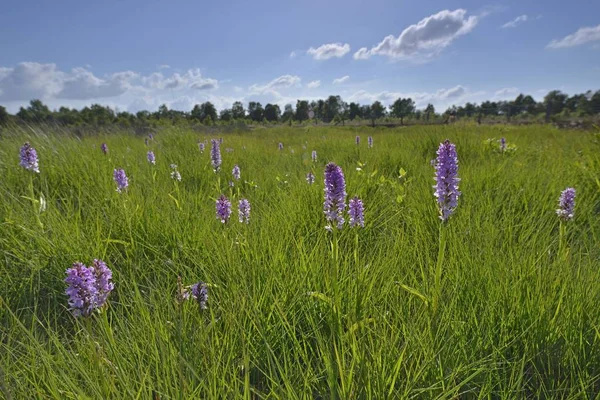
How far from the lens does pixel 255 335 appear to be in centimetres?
136

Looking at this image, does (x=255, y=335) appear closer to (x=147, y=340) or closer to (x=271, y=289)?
(x=271, y=289)

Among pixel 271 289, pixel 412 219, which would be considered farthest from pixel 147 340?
pixel 412 219

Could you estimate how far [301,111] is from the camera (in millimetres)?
86812

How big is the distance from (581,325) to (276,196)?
2506 millimetres

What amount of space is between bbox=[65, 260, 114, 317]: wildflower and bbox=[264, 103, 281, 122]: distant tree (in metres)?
93.9

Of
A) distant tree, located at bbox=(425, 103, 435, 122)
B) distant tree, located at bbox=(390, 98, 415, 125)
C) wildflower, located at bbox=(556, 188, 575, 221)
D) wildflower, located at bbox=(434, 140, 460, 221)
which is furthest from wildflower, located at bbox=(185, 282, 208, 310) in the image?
distant tree, located at bbox=(390, 98, 415, 125)

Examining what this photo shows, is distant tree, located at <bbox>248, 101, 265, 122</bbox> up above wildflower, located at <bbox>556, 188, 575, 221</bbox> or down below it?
above

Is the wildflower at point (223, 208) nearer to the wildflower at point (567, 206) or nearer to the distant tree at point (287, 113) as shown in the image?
the wildflower at point (567, 206)

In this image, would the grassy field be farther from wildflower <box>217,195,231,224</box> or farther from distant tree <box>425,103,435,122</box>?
distant tree <box>425,103,435,122</box>

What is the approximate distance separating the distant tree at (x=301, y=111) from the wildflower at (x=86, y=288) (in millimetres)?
87761

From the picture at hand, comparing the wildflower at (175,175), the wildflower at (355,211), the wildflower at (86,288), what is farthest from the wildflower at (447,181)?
the wildflower at (175,175)

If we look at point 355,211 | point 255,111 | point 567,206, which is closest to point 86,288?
point 355,211

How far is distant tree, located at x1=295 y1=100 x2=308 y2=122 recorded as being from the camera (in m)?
86.7

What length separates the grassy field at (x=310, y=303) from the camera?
43.1 inches
